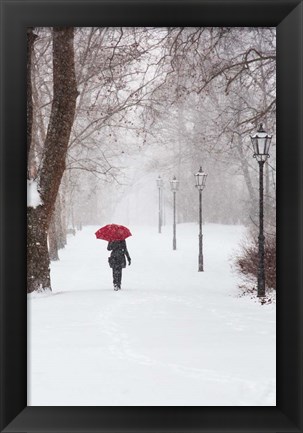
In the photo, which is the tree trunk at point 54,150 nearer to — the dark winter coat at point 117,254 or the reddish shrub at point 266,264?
the dark winter coat at point 117,254

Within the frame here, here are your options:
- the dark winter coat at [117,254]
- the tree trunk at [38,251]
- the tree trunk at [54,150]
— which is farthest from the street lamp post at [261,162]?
the tree trunk at [38,251]

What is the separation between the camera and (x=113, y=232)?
1027 cm

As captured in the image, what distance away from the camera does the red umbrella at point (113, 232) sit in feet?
33.4

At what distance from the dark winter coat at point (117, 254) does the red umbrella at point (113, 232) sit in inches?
5.7

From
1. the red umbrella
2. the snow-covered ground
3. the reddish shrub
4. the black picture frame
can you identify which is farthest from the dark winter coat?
the black picture frame

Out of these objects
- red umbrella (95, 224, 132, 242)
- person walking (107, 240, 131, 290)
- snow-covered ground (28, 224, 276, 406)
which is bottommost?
snow-covered ground (28, 224, 276, 406)

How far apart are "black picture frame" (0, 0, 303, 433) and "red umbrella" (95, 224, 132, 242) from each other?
615 cm

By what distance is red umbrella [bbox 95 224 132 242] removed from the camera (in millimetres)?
10195

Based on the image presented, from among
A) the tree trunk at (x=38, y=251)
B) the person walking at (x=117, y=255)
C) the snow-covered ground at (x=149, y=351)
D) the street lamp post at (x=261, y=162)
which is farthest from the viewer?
the person walking at (x=117, y=255)

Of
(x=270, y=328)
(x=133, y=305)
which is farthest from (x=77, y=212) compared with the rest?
(x=270, y=328)

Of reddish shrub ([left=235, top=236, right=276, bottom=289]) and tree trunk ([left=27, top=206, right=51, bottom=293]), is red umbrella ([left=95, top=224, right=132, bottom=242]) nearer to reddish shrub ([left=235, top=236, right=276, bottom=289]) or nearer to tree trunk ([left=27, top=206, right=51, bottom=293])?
tree trunk ([left=27, top=206, right=51, bottom=293])
